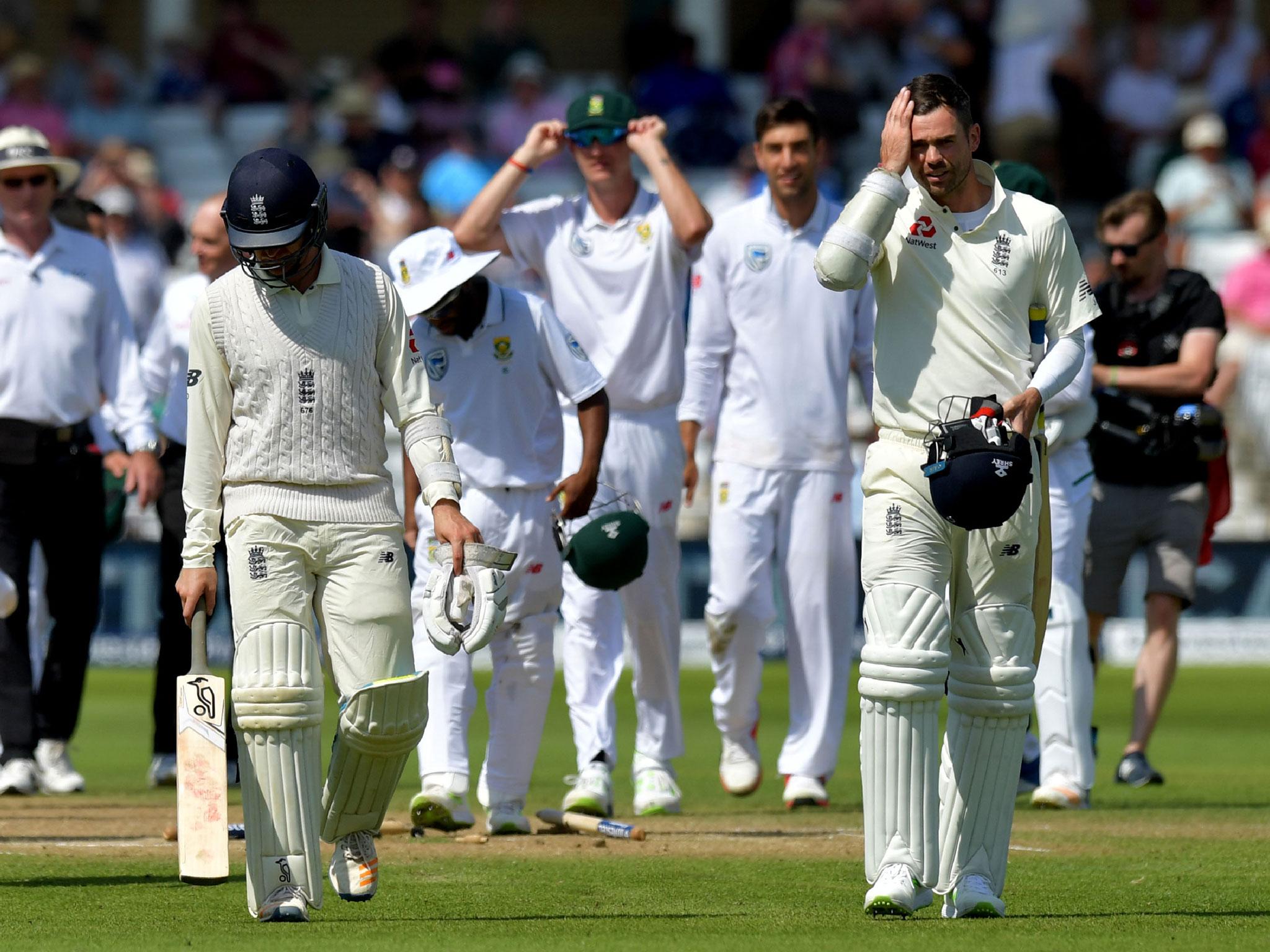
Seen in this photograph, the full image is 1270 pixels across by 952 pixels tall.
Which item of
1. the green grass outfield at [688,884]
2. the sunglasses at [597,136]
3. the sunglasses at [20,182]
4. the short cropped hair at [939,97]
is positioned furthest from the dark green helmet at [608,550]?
the sunglasses at [20,182]

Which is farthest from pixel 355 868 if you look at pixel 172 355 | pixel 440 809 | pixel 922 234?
pixel 172 355

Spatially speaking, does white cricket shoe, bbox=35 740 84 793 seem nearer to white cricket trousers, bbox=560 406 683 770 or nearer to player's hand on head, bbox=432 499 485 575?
white cricket trousers, bbox=560 406 683 770

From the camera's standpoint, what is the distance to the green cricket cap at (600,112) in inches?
367

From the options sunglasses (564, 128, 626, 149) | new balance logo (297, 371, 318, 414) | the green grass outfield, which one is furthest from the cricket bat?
sunglasses (564, 128, 626, 149)

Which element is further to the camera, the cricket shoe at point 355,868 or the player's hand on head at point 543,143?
the player's hand on head at point 543,143

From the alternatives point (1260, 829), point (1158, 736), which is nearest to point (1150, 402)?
point (1260, 829)

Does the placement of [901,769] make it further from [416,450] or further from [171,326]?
[171,326]

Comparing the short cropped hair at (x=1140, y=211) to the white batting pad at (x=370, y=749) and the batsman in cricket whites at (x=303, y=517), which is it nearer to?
the batsman in cricket whites at (x=303, y=517)

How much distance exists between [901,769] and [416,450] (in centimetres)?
165

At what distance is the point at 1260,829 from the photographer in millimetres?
8352

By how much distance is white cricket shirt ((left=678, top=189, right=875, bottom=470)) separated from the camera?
9422mm

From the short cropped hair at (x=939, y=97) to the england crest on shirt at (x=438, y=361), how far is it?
2.58m

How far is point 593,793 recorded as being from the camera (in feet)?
28.2

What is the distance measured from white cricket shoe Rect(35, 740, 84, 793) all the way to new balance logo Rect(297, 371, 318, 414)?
429 centimetres
